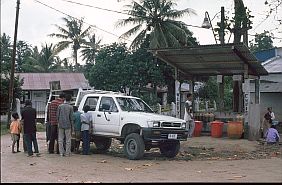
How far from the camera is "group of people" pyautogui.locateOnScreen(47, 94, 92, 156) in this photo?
456 inches

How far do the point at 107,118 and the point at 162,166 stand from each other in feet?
9.04

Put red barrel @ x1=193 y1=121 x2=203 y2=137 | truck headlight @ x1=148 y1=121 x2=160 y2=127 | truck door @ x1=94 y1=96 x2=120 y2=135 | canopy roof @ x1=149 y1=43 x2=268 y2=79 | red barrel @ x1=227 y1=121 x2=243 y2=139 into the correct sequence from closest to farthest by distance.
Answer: truck headlight @ x1=148 y1=121 x2=160 y2=127
truck door @ x1=94 y1=96 x2=120 y2=135
canopy roof @ x1=149 y1=43 x2=268 y2=79
red barrel @ x1=227 y1=121 x2=243 y2=139
red barrel @ x1=193 y1=121 x2=203 y2=137

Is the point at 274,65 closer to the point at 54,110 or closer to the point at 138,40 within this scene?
the point at 138,40

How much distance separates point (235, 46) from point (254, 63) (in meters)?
2.29

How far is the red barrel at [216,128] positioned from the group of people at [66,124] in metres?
6.31

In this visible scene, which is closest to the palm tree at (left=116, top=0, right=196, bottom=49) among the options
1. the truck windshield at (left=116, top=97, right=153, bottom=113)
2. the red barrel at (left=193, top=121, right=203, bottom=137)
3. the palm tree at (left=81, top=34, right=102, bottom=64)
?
the palm tree at (left=81, top=34, right=102, bottom=64)

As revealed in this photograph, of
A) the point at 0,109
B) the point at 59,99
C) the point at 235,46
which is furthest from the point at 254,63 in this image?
the point at 0,109

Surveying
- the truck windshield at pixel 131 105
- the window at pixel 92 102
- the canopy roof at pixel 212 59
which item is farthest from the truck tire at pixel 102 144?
the canopy roof at pixel 212 59

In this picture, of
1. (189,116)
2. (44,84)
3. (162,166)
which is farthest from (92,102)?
(44,84)

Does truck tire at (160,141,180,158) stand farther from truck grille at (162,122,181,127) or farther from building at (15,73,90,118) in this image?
building at (15,73,90,118)

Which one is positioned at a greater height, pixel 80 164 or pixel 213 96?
pixel 213 96

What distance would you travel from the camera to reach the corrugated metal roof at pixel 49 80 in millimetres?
41375

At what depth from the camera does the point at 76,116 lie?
12.2 metres

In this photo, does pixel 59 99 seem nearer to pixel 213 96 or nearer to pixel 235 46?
pixel 235 46
